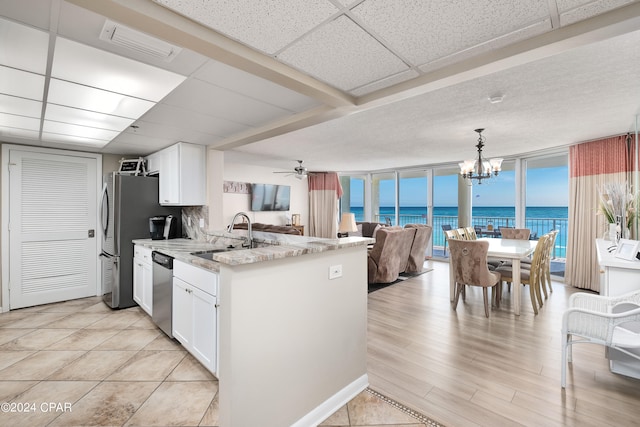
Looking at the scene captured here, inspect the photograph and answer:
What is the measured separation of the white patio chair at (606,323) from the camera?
189 centimetres

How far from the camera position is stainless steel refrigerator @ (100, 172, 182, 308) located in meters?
3.70

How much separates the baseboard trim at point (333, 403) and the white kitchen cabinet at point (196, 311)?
30.7 inches

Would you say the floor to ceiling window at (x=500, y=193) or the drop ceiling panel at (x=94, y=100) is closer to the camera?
the drop ceiling panel at (x=94, y=100)

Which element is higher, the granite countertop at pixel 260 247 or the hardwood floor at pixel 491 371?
the granite countertop at pixel 260 247

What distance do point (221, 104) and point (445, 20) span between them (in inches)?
70.7

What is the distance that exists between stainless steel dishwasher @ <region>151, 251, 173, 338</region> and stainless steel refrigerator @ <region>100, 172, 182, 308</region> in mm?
957

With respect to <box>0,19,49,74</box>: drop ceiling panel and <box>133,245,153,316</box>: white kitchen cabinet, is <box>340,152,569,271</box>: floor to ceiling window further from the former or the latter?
<box>0,19,49,74</box>: drop ceiling panel

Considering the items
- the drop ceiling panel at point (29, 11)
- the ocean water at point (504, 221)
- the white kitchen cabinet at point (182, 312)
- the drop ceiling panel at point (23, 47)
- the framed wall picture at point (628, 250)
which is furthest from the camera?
the ocean water at point (504, 221)

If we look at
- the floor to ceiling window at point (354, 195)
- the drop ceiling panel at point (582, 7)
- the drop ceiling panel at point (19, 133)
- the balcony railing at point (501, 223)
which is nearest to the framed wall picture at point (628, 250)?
the drop ceiling panel at point (582, 7)

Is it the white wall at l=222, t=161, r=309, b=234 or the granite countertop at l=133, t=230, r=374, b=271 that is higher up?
the white wall at l=222, t=161, r=309, b=234

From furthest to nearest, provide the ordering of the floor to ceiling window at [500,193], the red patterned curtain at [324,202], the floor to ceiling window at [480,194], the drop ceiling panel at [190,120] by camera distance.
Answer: the red patterned curtain at [324,202] < the floor to ceiling window at [500,193] < the floor to ceiling window at [480,194] < the drop ceiling panel at [190,120]

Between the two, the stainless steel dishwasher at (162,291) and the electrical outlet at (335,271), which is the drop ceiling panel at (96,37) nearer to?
the electrical outlet at (335,271)

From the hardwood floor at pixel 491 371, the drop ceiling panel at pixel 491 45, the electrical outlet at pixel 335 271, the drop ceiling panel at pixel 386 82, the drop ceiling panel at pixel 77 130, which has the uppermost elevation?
the drop ceiling panel at pixel 491 45

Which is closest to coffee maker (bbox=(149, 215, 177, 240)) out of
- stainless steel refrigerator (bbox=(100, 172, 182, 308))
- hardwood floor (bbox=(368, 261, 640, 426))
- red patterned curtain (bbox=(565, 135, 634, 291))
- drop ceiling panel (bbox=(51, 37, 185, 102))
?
stainless steel refrigerator (bbox=(100, 172, 182, 308))
